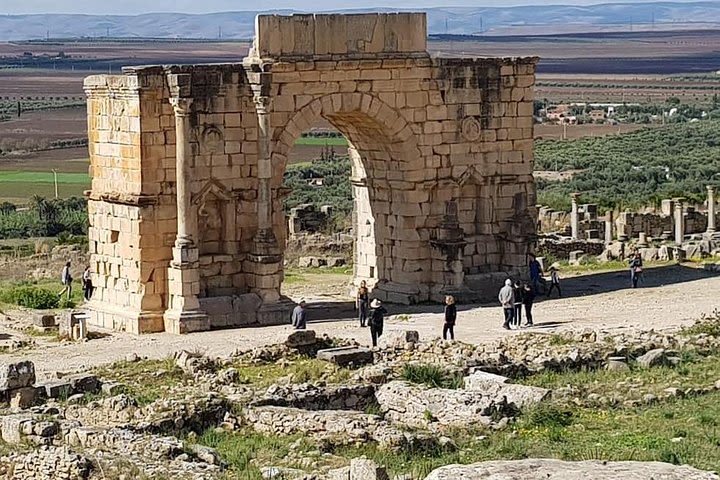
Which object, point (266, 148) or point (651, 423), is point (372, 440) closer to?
point (651, 423)

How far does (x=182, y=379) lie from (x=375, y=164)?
10088 millimetres

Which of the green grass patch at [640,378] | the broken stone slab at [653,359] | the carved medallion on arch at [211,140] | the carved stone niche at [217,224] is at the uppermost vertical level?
the carved medallion on arch at [211,140]

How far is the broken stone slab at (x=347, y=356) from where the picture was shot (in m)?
23.5

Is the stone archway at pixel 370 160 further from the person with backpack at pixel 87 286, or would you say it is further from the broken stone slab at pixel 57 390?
the broken stone slab at pixel 57 390

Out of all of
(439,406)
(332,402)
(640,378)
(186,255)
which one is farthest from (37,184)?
(439,406)

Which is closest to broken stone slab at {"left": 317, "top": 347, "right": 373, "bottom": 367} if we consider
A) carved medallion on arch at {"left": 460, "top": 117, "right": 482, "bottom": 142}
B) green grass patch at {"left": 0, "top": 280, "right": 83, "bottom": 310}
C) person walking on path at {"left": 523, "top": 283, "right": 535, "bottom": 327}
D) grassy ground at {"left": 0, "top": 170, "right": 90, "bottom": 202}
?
person walking on path at {"left": 523, "top": 283, "right": 535, "bottom": 327}

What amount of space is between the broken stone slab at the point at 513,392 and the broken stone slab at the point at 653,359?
104 inches

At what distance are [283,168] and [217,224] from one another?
1.51m

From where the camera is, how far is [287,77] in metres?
29.5

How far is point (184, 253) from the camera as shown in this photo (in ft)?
93.4

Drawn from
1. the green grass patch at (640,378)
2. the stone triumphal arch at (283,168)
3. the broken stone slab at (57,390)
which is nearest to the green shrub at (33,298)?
the stone triumphal arch at (283,168)

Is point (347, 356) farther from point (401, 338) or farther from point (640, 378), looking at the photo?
point (640, 378)

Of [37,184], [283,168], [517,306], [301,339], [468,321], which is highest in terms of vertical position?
[283,168]

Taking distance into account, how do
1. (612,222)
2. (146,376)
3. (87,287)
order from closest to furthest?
(146,376), (87,287), (612,222)
